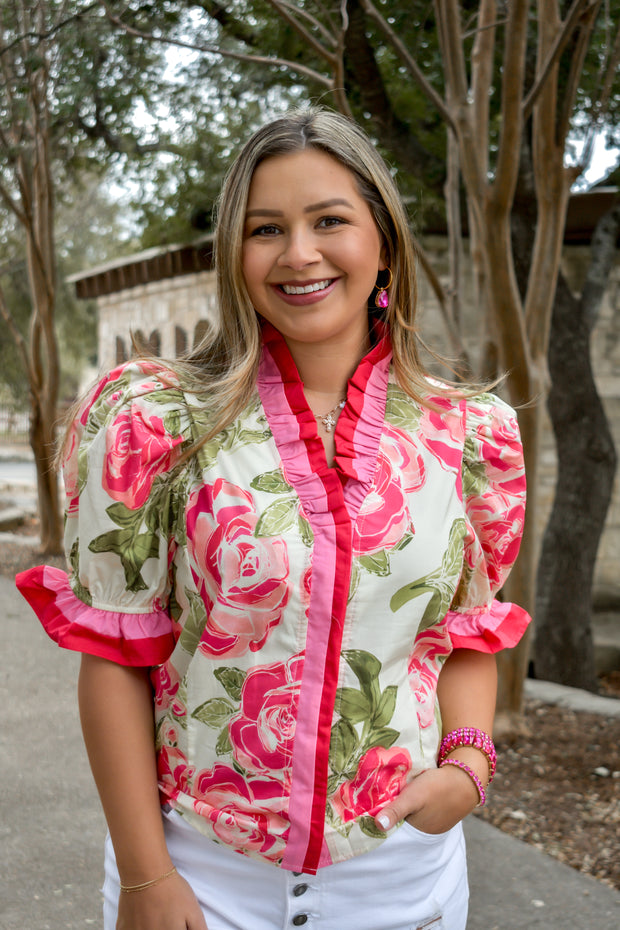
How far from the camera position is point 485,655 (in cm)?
171

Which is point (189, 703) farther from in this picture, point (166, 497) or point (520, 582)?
point (520, 582)

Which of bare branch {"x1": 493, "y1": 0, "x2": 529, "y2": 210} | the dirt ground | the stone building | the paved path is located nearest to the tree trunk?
the stone building

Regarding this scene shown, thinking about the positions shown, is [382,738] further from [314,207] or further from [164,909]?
[314,207]

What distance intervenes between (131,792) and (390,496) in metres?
0.58

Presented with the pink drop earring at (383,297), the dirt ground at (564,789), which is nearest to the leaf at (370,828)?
the pink drop earring at (383,297)

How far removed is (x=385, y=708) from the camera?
1.45 m

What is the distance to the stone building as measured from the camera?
809cm

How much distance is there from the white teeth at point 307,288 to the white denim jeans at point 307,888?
2.69ft

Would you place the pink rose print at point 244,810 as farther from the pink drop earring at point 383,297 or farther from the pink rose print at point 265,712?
the pink drop earring at point 383,297

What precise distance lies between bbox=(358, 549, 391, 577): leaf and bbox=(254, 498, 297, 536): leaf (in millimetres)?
121

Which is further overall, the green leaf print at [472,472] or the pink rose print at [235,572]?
the green leaf print at [472,472]

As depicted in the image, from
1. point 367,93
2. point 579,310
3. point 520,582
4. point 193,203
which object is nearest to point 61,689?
point 520,582

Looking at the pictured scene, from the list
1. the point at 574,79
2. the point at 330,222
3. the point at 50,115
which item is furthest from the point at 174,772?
the point at 50,115

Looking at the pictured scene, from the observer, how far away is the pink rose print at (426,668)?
5.01ft
